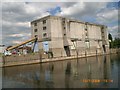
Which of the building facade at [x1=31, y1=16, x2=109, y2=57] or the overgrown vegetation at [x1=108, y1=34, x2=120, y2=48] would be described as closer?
the building facade at [x1=31, y1=16, x2=109, y2=57]

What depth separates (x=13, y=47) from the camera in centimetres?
5281

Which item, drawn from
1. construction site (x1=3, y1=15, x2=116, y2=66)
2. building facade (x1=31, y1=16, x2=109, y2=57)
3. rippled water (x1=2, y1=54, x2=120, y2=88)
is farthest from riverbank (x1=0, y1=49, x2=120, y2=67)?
rippled water (x1=2, y1=54, x2=120, y2=88)

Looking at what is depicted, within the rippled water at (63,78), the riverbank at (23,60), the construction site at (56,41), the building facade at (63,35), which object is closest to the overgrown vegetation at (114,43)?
the building facade at (63,35)

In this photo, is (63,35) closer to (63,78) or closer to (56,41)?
(56,41)

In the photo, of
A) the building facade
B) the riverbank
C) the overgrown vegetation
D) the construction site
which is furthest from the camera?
the overgrown vegetation

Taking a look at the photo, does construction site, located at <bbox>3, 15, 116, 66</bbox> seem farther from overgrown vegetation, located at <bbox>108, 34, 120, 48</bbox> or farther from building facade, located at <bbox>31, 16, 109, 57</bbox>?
overgrown vegetation, located at <bbox>108, 34, 120, 48</bbox>

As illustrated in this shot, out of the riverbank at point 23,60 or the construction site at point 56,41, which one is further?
the construction site at point 56,41

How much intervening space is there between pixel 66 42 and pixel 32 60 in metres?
17.9

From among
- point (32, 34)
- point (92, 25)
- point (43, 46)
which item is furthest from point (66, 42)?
point (92, 25)

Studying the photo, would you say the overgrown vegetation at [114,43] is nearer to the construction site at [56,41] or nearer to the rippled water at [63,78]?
the construction site at [56,41]

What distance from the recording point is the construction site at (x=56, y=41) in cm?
5202

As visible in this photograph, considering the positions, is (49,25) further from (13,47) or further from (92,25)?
(92,25)

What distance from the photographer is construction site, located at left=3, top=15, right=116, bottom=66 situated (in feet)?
171

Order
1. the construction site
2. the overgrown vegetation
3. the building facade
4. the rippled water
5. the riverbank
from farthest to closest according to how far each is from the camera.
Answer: the overgrown vegetation, the building facade, the construction site, the riverbank, the rippled water
